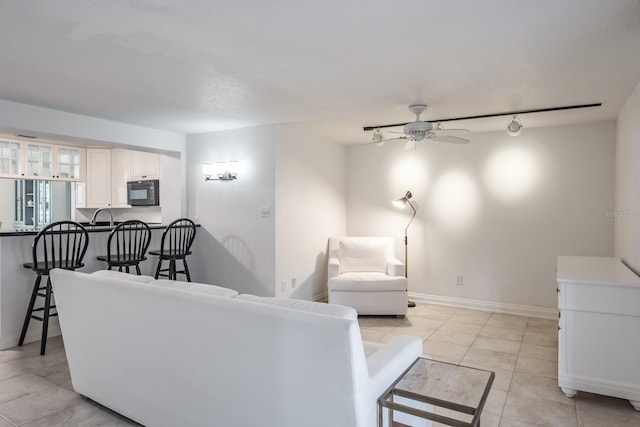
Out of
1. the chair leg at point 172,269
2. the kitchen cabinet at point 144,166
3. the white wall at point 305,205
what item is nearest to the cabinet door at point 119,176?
the kitchen cabinet at point 144,166

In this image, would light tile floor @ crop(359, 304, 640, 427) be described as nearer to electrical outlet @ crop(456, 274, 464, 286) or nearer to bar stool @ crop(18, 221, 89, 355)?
electrical outlet @ crop(456, 274, 464, 286)

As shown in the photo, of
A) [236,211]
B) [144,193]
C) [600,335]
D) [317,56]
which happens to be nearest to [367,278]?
[236,211]

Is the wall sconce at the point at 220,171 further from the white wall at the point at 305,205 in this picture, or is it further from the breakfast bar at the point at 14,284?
the breakfast bar at the point at 14,284

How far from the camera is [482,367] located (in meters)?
3.21

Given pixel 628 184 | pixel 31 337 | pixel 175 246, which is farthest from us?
pixel 175 246

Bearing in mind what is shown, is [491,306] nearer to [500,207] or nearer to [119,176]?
[500,207]

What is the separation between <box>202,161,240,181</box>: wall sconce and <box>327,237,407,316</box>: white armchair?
159 centimetres

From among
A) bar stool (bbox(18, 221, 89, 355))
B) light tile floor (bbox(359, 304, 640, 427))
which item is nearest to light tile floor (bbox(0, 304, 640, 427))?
light tile floor (bbox(359, 304, 640, 427))

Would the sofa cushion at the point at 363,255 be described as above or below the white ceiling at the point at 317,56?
below

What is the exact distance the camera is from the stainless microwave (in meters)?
6.16

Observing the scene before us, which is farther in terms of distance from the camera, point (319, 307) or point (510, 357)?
point (510, 357)

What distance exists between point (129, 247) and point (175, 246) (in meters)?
0.62

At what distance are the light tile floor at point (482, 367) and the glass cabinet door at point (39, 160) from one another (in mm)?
3136

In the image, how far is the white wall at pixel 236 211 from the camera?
14.9ft
